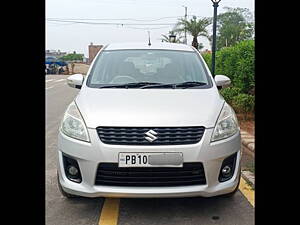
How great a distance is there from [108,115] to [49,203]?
1.22 meters

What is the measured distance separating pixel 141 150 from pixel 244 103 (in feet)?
16.4

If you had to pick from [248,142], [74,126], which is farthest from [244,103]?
[74,126]

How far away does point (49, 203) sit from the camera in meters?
3.46

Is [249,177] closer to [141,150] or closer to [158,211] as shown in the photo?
[158,211]

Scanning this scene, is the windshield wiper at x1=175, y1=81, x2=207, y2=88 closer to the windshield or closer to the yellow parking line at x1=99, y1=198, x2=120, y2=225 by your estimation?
the windshield

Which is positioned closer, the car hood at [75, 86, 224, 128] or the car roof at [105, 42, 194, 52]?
the car hood at [75, 86, 224, 128]

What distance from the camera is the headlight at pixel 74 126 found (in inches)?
117

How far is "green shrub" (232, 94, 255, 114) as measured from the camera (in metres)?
7.28

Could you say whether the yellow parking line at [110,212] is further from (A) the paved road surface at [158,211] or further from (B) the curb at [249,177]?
(B) the curb at [249,177]

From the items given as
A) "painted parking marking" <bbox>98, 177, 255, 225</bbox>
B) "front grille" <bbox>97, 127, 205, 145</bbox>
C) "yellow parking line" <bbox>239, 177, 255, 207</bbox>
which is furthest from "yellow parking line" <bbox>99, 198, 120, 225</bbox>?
"yellow parking line" <bbox>239, 177, 255, 207</bbox>

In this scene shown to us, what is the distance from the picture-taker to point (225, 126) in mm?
3117
